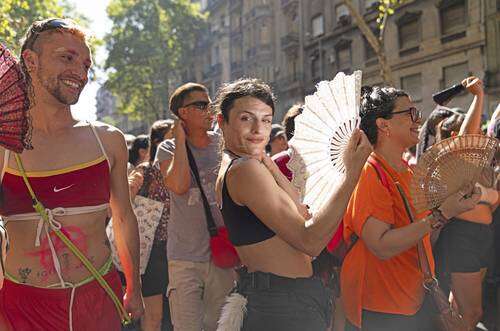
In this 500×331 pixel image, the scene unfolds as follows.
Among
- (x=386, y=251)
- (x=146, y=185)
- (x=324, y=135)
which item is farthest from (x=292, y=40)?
(x=324, y=135)

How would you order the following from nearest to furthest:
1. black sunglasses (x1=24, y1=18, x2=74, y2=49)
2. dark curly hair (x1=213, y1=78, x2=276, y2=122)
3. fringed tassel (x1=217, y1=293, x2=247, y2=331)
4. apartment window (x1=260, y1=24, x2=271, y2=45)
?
fringed tassel (x1=217, y1=293, x2=247, y2=331)
dark curly hair (x1=213, y1=78, x2=276, y2=122)
black sunglasses (x1=24, y1=18, x2=74, y2=49)
apartment window (x1=260, y1=24, x2=271, y2=45)

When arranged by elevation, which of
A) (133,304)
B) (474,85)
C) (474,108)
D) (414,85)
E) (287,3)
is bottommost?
(133,304)

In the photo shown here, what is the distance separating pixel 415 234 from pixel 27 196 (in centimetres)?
186

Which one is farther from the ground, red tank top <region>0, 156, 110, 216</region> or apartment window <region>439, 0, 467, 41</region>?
apartment window <region>439, 0, 467, 41</region>

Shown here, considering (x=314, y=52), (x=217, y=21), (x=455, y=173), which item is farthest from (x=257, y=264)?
(x=217, y=21)

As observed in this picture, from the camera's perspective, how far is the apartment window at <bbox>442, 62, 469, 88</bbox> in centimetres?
2222

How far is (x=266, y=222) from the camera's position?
2.20 metres

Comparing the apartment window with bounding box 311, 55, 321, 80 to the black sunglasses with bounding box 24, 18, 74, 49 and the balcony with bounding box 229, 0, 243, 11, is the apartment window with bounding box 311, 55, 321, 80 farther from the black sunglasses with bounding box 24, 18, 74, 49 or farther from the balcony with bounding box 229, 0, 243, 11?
the black sunglasses with bounding box 24, 18, 74, 49

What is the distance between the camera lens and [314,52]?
32844 mm

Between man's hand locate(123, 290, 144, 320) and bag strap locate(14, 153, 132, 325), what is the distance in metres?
0.10

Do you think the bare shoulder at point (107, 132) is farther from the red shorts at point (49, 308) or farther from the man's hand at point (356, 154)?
the man's hand at point (356, 154)

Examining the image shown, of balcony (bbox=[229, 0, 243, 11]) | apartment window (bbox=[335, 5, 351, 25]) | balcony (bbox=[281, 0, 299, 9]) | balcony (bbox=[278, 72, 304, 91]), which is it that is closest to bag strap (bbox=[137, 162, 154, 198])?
apartment window (bbox=[335, 5, 351, 25])

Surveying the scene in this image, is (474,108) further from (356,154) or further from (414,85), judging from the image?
(414,85)

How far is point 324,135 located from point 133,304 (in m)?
1.39
